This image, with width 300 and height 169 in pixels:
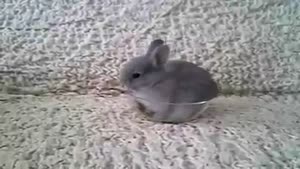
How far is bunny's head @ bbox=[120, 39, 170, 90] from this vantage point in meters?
0.97

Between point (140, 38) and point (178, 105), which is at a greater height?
point (140, 38)

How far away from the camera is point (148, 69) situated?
98 centimetres

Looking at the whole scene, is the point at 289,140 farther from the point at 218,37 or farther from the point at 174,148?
the point at 218,37

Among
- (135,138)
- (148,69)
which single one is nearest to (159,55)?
(148,69)

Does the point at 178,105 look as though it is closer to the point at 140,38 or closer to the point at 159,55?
the point at 159,55

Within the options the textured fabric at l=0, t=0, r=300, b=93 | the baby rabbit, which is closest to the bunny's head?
the baby rabbit

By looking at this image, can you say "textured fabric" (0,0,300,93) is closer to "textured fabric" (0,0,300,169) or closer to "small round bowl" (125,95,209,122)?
"textured fabric" (0,0,300,169)

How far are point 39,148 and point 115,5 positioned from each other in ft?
1.55

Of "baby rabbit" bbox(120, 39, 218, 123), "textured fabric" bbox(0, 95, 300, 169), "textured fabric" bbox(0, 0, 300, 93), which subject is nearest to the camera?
"textured fabric" bbox(0, 95, 300, 169)

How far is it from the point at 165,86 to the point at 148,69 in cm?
5

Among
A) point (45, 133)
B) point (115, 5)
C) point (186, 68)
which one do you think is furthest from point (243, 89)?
point (45, 133)

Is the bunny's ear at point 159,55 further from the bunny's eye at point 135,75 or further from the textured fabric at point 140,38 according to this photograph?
the textured fabric at point 140,38

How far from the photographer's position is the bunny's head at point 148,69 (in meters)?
0.97

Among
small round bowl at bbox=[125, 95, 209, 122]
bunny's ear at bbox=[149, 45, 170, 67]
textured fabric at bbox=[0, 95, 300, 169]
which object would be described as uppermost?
bunny's ear at bbox=[149, 45, 170, 67]
